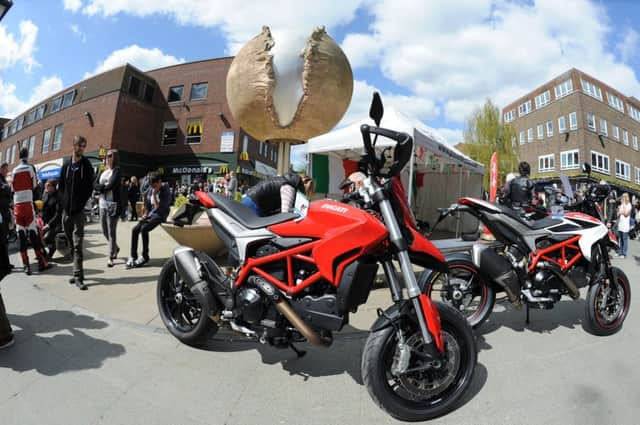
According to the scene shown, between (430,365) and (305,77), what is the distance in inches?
163

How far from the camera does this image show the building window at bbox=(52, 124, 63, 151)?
30.2 metres

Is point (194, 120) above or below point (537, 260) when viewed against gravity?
above

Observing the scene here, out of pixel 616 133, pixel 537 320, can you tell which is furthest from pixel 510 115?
pixel 537 320

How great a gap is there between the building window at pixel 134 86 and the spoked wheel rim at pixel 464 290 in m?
30.4

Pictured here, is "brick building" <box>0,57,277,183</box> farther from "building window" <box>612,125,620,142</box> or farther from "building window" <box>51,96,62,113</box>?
"building window" <box>612,125,620,142</box>

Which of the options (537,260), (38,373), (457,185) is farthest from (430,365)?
(457,185)

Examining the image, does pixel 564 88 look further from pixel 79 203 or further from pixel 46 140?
pixel 46 140

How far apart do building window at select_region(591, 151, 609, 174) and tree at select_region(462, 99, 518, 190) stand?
697 cm

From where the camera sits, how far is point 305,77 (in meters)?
4.74

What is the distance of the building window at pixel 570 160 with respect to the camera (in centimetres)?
2925

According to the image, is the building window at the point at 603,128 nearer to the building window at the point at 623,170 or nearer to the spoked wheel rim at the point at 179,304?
the building window at the point at 623,170

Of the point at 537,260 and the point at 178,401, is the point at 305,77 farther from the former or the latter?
the point at 178,401

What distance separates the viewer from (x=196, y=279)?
2.34 meters

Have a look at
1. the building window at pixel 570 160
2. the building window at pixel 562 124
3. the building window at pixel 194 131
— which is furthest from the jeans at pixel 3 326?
the building window at pixel 562 124
